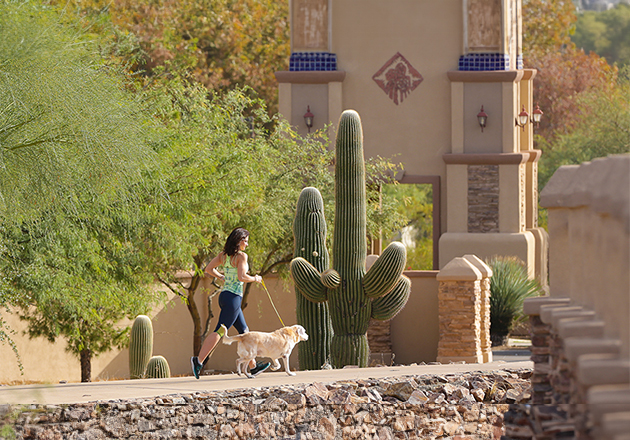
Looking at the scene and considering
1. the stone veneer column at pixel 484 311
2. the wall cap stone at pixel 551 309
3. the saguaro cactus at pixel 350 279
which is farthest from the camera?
the stone veneer column at pixel 484 311

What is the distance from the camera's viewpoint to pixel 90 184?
10281 mm

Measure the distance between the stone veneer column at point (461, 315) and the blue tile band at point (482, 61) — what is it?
21.1 feet

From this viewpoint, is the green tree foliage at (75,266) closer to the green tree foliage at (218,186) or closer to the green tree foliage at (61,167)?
the green tree foliage at (61,167)

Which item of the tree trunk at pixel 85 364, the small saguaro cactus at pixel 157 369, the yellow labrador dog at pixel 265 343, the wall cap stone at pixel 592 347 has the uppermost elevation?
the wall cap stone at pixel 592 347

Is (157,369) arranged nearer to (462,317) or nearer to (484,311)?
(462,317)

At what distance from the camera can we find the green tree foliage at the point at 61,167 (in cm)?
924

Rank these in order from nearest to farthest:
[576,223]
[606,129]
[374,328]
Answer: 1. [576,223]
2. [374,328]
3. [606,129]

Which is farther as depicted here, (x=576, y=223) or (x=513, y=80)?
(x=513, y=80)

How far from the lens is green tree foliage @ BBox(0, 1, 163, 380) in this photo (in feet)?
30.3

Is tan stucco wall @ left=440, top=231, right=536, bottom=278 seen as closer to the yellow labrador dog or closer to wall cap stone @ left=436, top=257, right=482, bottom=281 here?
wall cap stone @ left=436, top=257, right=482, bottom=281

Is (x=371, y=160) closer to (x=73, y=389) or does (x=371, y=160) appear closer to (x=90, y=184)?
(x=90, y=184)

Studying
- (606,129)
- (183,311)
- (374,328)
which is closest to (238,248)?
(374,328)

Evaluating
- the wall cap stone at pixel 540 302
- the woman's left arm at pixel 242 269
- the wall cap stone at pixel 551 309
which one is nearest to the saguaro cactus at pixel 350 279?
the woman's left arm at pixel 242 269

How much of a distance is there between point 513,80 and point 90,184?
1190 cm
